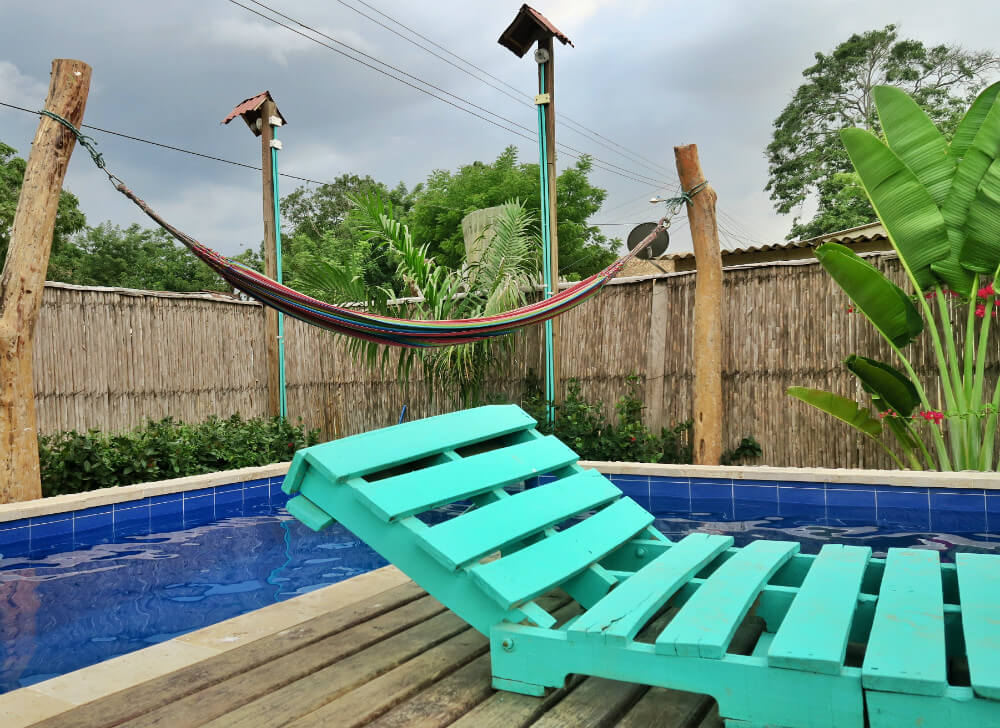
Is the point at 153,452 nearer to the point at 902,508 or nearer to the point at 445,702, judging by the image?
the point at 445,702

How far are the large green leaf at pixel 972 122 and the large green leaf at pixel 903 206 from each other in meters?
0.31

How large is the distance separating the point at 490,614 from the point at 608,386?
4.88m

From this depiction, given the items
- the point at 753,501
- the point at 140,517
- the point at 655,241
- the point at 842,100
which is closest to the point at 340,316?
the point at 140,517

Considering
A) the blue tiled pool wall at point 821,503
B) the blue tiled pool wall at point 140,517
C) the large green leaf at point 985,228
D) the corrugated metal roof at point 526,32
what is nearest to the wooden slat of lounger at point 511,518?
the blue tiled pool wall at point 821,503

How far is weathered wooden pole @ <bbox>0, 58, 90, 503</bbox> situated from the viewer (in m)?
4.20

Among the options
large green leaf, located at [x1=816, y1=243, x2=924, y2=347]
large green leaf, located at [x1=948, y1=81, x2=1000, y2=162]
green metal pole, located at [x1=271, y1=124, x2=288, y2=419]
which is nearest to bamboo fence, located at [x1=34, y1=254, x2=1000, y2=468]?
green metal pole, located at [x1=271, y1=124, x2=288, y2=419]

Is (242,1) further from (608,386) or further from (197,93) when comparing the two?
(197,93)

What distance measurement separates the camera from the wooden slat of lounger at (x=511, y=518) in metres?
1.71

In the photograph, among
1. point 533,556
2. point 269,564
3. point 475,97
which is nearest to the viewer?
point 533,556

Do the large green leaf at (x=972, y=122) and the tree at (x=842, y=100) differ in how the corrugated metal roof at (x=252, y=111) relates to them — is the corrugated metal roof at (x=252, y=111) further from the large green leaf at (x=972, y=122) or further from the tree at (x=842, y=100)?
the tree at (x=842, y=100)

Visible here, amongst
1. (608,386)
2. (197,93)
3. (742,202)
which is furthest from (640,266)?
(197,93)

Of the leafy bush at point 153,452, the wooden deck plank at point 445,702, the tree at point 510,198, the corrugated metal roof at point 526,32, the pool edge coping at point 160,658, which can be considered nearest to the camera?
the wooden deck plank at point 445,702

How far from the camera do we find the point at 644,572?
6.04 ft

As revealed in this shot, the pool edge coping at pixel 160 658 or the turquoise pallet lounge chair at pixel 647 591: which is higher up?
the turquoise pallet lounge chair at pixel 647 591
